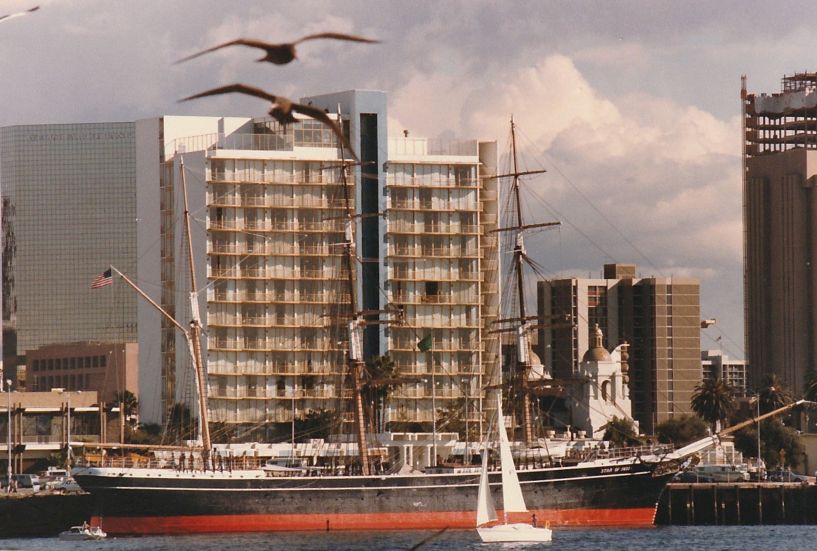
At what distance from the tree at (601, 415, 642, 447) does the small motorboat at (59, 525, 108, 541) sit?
63.4 meters

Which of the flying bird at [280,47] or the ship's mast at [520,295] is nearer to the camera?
the flying bird at [280,47]

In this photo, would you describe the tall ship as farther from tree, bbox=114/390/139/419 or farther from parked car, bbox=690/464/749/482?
tree, bbox=114/390/139/419

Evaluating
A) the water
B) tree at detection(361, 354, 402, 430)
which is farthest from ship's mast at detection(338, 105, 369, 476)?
tree at detection(361, 354, 402, 430)

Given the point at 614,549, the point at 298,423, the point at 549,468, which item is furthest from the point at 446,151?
the point at 614,549

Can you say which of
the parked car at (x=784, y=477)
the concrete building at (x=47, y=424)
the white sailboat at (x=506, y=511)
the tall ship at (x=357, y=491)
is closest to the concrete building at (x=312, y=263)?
the concrete building at (x=47, y=424)

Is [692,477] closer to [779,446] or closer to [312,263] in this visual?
[312,263]

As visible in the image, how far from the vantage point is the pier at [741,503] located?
139625 millimetres

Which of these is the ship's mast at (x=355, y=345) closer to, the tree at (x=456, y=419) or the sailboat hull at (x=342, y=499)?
the sailboat hull at (x=342, y=499)

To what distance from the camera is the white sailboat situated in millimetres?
105125

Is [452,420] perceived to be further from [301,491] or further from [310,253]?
[301,491]

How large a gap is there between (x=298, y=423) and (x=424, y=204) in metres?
24.1

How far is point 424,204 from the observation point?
178250mm

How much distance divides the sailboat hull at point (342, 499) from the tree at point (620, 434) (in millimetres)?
43890

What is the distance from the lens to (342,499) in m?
126
